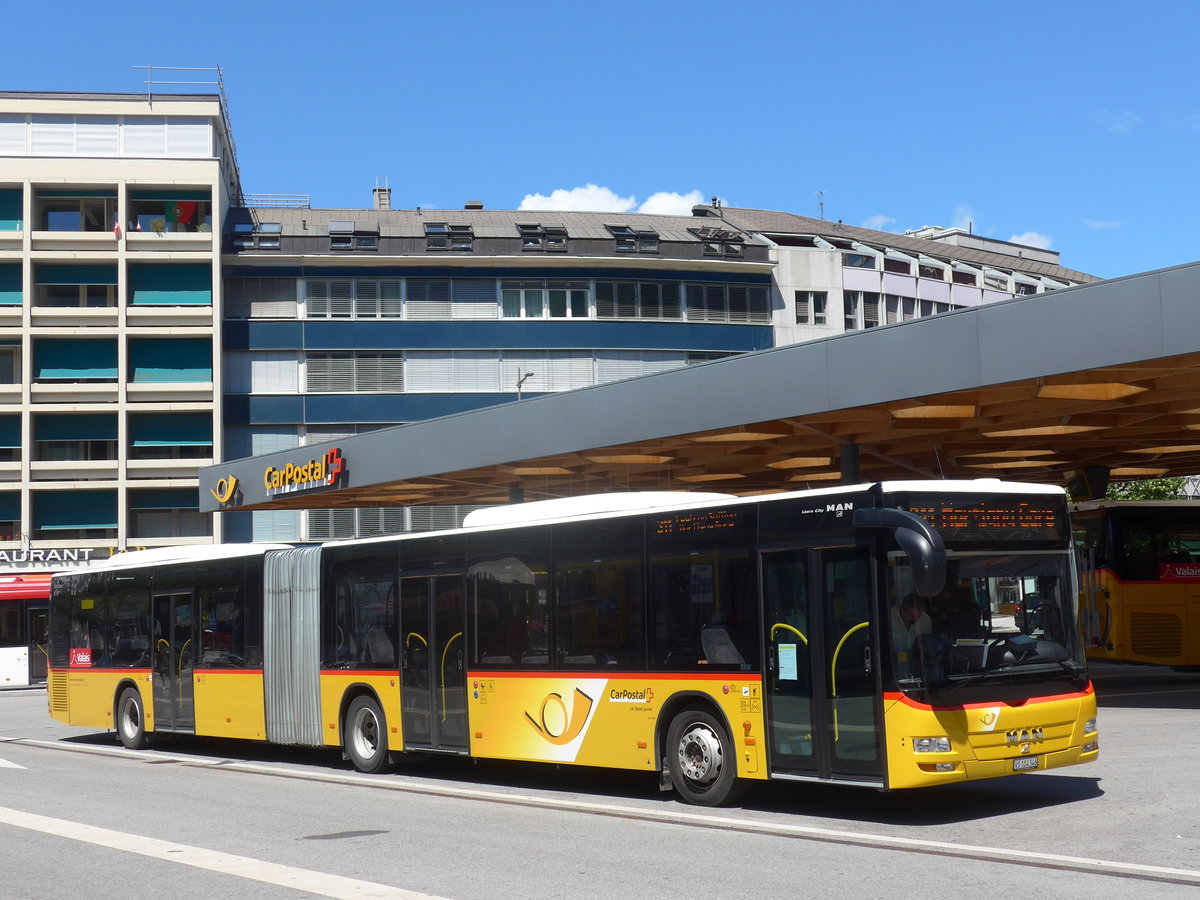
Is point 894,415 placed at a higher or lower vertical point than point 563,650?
higher

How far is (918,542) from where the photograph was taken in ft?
32.3

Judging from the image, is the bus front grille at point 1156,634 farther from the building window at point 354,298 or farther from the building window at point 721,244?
the building window at point 354,298

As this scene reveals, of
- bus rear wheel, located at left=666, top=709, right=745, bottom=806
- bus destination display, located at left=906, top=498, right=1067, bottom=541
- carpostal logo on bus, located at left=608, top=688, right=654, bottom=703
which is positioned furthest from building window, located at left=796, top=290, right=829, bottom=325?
bus destination display, located at left=906, top=498, right=1067, bottom=541

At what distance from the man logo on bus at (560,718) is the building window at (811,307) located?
154 ft

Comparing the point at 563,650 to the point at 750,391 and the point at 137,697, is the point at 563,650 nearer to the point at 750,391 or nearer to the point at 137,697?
the point at 750,391

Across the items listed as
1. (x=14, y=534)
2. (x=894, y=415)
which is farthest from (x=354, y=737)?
(x=14, y=534)

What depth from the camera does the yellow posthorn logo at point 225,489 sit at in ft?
114

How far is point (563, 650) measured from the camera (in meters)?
13.5

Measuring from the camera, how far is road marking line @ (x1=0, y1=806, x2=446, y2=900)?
8312mm

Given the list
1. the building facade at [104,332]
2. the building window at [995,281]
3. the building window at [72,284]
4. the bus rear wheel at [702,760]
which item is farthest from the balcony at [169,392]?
the bus rear wheel at [702,760]

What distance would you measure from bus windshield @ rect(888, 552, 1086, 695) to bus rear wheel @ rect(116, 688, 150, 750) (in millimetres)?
13700

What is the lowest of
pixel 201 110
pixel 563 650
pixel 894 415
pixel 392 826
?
pixel 392 826

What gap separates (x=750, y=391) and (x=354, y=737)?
8079 mm

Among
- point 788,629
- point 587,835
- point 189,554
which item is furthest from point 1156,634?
point 587,835
